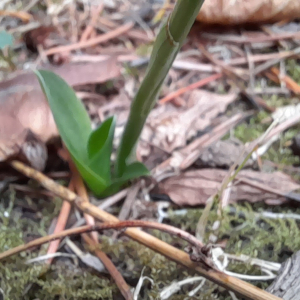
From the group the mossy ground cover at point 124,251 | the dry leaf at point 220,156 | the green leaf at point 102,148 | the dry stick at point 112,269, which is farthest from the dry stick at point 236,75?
the dry stick at point 112,269

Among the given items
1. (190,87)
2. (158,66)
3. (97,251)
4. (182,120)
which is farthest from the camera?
(190,87)

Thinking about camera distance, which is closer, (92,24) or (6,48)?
(6,48)

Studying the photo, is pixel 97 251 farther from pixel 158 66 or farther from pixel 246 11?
pixel 246 11

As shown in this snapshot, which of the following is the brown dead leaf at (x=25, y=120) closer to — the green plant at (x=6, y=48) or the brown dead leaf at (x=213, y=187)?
the green plant at (x=6, y=48)

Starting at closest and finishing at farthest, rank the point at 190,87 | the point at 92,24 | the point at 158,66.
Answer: the point at 158,66 < the point at 190,87 < the point at 92,24

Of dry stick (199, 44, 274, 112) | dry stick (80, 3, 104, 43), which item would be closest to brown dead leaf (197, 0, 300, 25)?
dry stick (199, 44, 274, 112)

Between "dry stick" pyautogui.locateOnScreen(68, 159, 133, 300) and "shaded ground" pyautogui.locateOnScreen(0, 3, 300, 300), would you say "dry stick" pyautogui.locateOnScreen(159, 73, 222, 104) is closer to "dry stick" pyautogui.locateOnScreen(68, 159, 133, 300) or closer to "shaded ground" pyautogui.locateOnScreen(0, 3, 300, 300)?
"shaded ground" pyautogui.locateOnScreen(0, 3, 300, 300)

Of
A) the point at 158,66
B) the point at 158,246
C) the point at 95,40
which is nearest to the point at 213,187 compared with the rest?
the point at 158,246
